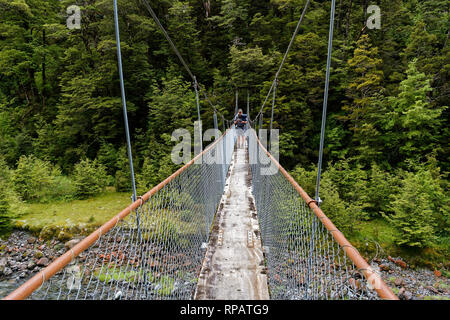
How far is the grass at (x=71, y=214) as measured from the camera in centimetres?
677

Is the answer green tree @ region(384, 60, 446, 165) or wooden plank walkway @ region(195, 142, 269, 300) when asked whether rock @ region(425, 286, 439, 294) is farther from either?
wooden plank walkway @ region(195, 142, 269, 300)

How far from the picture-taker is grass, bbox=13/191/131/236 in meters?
6.77

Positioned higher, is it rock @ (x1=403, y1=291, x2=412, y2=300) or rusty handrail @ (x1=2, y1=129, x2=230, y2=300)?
rusty handrail @ (x1=2, y1=129, x2=230, y2=300)

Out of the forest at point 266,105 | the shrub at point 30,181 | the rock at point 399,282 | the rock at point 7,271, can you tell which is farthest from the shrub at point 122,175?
the rock at point 399,282

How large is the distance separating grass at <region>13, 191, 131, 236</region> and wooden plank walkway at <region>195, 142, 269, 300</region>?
5186 mm

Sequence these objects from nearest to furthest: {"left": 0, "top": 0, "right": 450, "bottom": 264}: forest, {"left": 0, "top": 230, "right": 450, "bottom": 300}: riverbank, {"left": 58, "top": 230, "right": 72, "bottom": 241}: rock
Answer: {"left": 0, "top": 230, "right": 450, "bottom": 300}: riverbank, {"left": 58, "top": 230, "right": 72, "bottom": 241}: rock, {"left": 0, "top": 0, "right": 450, "bottom": 264}: forest

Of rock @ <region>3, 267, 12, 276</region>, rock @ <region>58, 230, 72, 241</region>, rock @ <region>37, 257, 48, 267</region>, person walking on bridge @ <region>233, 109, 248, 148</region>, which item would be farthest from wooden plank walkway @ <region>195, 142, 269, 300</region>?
person walking on bridge @ <region>233, 109, 248, 148</region>

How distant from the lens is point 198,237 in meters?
2.08

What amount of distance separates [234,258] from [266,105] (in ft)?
30.4

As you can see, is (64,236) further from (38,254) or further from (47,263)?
(47,263)

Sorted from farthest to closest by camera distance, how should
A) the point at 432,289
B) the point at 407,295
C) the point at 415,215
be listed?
the point at 415,215 → the point at 432,289 → the point at 407,295

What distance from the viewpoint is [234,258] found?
2.10 meters

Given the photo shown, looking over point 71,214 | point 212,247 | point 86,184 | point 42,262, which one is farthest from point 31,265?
point 212,247
